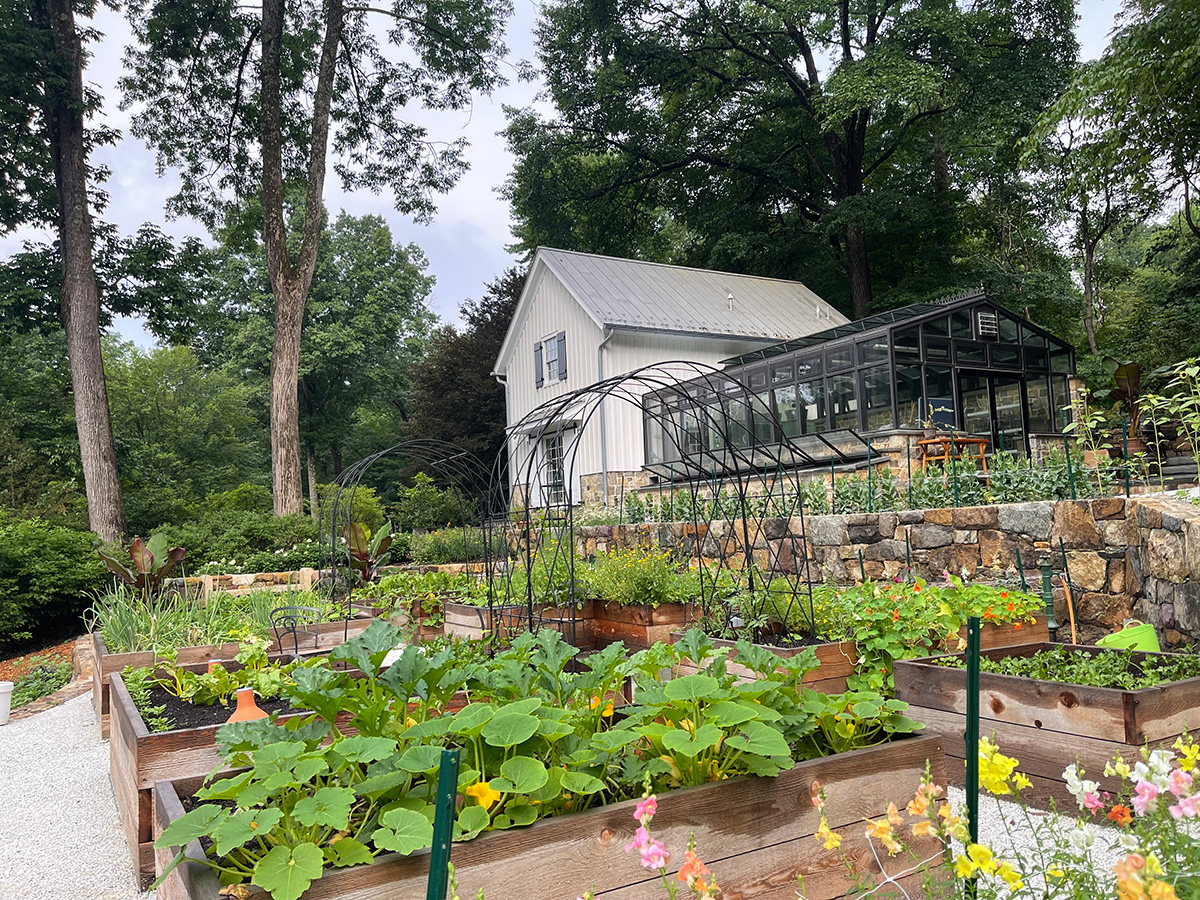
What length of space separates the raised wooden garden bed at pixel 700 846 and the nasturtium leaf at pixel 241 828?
13cm

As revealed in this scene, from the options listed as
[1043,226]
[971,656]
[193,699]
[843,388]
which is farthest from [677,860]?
[1043,226]

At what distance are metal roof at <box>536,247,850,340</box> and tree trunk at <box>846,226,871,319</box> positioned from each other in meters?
0.85

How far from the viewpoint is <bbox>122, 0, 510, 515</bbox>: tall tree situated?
1205 centimetres

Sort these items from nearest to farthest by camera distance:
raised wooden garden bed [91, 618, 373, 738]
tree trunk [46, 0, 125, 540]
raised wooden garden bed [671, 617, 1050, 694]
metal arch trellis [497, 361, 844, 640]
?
1. raised wooden garden bed [671, 617, 1050, 694]
2. metal arch trellis [497, 361, 844, 640]
3. raised wooden garden bed [91, 618, 373, 738]
4. tree trunk [46, 0, 125, 540]

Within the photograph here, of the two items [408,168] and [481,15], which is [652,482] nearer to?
[408,168]

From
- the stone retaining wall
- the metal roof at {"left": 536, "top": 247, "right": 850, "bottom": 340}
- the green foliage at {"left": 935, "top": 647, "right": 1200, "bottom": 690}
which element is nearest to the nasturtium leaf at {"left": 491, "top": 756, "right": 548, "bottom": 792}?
the green foliage at {"left": 935, "top": 647, "right": 1200, "bottom": 690}

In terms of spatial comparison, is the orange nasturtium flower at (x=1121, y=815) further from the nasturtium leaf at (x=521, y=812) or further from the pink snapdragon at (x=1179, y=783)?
the nasturtium leaf at (x=521, y=812)

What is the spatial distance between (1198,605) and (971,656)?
2767 mm

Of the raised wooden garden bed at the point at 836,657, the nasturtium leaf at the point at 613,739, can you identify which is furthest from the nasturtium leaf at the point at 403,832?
the raised wooden garden bed at the point at 836,657

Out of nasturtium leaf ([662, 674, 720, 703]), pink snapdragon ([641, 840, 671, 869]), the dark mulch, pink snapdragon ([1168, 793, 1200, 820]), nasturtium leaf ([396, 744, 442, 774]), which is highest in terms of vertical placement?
nasturtium leaf ([662, 674, 720, 703])

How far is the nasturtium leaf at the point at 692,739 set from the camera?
152 centimetres

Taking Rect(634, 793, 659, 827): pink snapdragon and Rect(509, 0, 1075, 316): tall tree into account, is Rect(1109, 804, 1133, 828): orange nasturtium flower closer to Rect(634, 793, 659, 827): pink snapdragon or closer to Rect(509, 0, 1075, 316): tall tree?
Rect(634, 793, 659, 827): pink snapdragon

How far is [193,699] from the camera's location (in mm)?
3742

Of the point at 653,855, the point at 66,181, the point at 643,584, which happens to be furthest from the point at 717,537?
→ the point at 66,181
